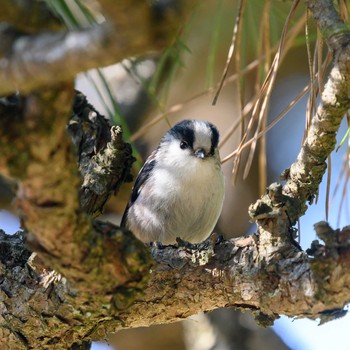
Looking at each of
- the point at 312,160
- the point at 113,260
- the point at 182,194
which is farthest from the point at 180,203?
the point at 113,260

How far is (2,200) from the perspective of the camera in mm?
2650

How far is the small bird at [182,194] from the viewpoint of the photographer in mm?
2416

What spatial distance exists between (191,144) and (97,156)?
2.93 ft

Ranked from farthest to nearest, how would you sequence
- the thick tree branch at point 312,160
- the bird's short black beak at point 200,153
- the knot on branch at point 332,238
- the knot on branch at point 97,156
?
the bird's short black beak at point 200,153
the knot on branch at point 97,156
the thick tree branch at point 312,160
the knot on branch at point 332,238

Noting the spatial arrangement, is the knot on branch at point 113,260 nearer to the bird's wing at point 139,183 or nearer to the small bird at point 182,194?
the small bird at point 182,194

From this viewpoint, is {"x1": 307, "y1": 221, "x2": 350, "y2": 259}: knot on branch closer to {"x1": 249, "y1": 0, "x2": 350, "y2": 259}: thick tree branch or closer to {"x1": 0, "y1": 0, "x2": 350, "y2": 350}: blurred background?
{"x1": 249, "y1": 0, "x2": 350, "y2": 259}: thick tree branch

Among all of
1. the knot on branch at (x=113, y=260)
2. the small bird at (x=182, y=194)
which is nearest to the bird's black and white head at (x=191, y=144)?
the small bird at (x=182, y=194)

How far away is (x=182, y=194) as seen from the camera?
8.04ft

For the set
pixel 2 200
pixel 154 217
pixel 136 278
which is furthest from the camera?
pixel 2 200

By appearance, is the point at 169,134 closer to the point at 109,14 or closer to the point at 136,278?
the point at 136,278

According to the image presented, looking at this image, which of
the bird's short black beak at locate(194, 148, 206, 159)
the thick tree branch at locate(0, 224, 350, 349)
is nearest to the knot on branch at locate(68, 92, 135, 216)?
the thick tree branch at locate(0, 224, 350, 349)

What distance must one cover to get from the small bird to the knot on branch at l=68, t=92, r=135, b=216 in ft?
1.80

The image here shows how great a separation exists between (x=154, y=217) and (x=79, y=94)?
638mm

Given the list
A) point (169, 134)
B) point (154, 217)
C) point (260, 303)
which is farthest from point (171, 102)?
point (260, 303)
